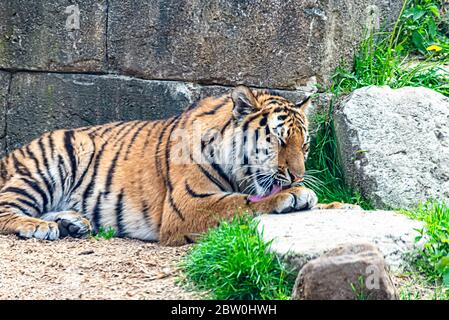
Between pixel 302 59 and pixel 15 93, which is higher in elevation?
pixel 302 59

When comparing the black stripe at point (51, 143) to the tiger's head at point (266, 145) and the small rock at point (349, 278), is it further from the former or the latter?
the small rock at point (349, 278)

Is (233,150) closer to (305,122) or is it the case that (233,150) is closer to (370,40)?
(305,122)

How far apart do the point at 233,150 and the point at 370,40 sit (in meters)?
2.00

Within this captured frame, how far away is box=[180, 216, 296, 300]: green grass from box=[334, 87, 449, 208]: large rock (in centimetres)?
170

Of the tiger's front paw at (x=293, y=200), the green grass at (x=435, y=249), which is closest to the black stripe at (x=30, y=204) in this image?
the tiger's front paw at (x=293, y=200)

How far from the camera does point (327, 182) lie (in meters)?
6.76

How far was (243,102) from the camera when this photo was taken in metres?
5.88

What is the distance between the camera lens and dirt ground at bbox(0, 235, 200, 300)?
4.80 metres

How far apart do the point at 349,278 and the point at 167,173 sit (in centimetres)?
246

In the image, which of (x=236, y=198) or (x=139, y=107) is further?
(x=139, y=107)

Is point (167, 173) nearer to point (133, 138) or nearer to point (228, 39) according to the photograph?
point (133, 138)

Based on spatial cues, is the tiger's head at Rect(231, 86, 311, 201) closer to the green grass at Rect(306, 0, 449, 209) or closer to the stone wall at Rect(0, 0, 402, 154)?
the green grass at Rect(306, 0, 449, 209)

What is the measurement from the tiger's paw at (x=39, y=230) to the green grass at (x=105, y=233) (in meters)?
0.30
